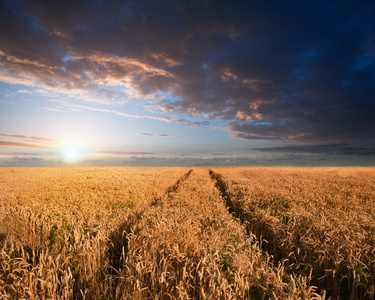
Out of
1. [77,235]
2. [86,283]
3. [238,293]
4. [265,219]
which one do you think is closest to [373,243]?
[265,219]

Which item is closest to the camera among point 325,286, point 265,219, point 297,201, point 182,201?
point 325,286

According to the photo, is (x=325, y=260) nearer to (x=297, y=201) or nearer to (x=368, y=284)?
(x=368, y=284)

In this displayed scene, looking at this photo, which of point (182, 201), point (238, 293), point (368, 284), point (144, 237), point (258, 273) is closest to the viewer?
point (238, 293)

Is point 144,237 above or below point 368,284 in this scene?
above

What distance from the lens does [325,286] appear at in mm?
4594

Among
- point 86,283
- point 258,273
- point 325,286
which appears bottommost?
point 325,286

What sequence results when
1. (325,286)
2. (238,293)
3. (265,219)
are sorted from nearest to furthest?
(238,293)
(325,286)
(265,219)

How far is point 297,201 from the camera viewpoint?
1248 cm

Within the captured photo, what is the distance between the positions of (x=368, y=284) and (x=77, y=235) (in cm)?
690

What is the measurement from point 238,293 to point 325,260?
3060mm

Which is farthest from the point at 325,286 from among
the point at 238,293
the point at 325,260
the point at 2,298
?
the point at 2,298

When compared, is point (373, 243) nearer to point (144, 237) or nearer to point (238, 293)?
point (238, 293)

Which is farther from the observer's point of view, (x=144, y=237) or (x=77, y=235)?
(x=144, y=237)

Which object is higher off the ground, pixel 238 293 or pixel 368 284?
pixel 238 293
